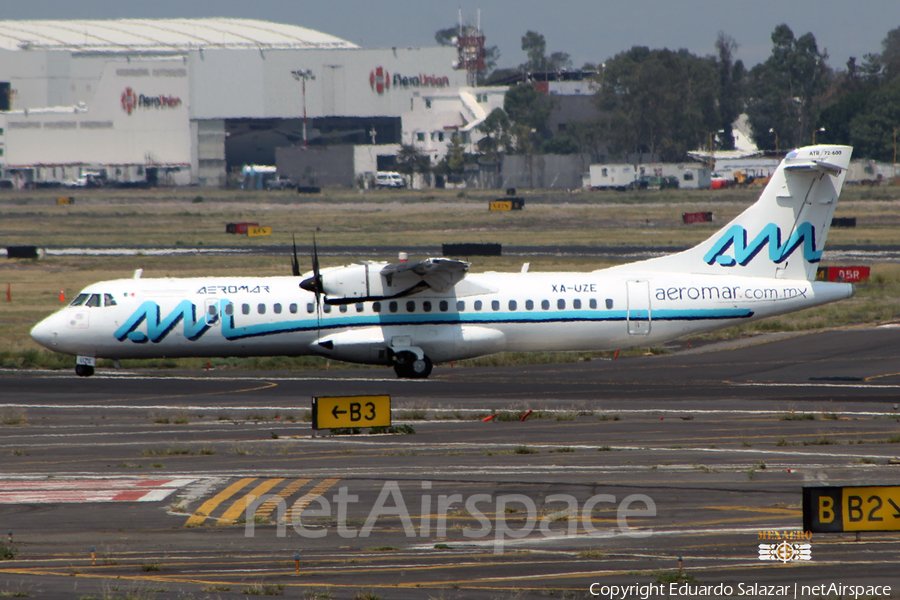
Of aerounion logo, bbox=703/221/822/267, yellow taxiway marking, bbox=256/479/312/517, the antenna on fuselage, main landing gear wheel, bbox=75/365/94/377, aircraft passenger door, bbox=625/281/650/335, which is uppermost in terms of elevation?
aerounion logo, bbox=703/221/822/267

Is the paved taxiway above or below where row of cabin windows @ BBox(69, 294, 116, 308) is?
below

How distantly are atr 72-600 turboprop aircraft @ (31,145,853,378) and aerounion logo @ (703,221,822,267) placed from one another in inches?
1.7

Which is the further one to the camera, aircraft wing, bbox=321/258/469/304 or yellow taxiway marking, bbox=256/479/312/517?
aircraft wing, bbox=321/258/469/304

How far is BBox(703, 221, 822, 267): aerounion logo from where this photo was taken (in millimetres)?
32719

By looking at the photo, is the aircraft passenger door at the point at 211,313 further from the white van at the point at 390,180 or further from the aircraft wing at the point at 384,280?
the white van at the point at 390,180

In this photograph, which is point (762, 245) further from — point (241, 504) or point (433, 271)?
point (241, 504)

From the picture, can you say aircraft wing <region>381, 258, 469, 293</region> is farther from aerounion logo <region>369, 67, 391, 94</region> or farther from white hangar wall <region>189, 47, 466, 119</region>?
aerounion logo <region>369, 67, 391, 94</region>

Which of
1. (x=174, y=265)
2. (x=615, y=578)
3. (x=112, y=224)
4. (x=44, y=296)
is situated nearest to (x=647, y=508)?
(x=615, y=578)

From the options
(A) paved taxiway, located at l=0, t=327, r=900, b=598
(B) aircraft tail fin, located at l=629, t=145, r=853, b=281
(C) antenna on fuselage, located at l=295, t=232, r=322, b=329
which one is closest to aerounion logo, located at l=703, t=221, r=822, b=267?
(B) aircraft tail fin, located at l=629, t=145, r=853, b=281

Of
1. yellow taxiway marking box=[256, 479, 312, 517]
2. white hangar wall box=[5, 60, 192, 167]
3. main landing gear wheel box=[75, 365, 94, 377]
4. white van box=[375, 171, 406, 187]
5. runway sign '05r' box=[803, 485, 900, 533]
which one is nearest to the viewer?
runway sign '05r' box=[803, 485, 900, 533]

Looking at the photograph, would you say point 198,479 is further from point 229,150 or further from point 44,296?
point 229,150

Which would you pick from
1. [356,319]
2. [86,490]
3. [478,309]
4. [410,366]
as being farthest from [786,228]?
[86,490]

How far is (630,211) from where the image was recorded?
10594 centimetres

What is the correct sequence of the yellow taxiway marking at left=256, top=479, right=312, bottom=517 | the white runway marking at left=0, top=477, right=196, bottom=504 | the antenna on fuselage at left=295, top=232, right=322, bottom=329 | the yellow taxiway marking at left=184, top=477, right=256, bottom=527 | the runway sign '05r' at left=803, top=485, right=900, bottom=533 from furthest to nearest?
the antenna on fuselage at left=295, top=232, right=322, bottom=329
the white runway marking at left=0, top=477, right=196, bottom=504
the yellow taxiway marking at left=256, top=479, right=312, bottom=517
the yellow taxiway marking at left=184, top=477, right=256, bottom=527
the runway sign '05r' at left=803, top=485, right=900, bottom=533
